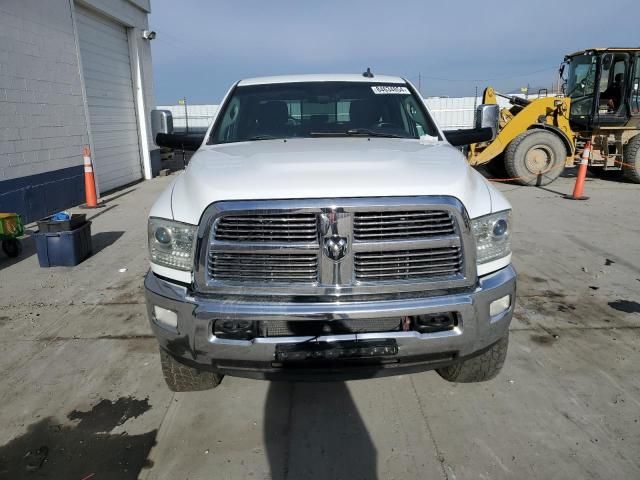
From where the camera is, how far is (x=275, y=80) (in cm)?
429

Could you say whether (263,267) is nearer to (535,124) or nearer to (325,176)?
(325,176)

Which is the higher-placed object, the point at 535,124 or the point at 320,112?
the point at 320,112

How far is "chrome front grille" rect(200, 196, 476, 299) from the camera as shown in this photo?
93.2 inches

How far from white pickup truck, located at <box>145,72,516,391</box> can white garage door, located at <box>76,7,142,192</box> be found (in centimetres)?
921

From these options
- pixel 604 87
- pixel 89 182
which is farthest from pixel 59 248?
pixel 604 87

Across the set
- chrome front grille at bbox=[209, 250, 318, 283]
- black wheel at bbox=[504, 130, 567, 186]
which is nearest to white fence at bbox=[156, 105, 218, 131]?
black wheel at bbox=[504, 130, 567, 186]

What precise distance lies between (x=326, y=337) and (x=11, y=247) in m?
5.37

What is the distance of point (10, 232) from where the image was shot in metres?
5.62

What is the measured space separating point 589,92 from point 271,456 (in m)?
12.6

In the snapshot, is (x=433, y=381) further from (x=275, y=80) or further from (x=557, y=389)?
(x=275, y=80)

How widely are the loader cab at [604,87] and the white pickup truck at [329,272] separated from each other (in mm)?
11206

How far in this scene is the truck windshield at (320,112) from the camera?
3.77 m

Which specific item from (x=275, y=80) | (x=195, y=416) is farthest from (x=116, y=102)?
(x=195, y=416)

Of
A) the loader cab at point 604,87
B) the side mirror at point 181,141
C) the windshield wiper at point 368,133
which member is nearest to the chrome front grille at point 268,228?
the windshield wiper at point 368,133
